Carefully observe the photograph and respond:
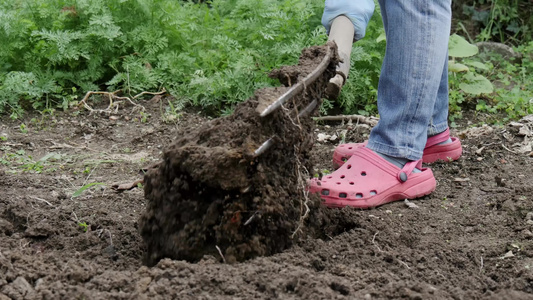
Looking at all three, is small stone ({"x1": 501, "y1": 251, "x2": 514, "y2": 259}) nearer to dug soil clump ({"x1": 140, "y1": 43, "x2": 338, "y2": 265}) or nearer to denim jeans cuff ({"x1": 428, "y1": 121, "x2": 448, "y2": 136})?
dug soil clump ({"x1": 140, "y1": 43, "x2": 338, "y2": 265})

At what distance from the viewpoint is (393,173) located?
2.88 metres

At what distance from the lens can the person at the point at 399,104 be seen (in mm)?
2730

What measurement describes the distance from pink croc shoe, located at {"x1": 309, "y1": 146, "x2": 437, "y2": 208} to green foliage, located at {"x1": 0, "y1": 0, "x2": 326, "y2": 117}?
1.46 m

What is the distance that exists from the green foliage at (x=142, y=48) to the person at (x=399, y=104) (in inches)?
54.9

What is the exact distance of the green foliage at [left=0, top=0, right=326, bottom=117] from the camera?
4.34m

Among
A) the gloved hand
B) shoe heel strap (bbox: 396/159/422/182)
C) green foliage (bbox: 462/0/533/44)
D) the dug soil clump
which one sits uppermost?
the gloved hand

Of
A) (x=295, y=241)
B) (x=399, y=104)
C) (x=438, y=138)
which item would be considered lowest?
(x=438, y=138)

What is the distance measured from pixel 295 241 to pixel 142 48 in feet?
9.60

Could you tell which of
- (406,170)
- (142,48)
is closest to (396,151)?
(406,170)

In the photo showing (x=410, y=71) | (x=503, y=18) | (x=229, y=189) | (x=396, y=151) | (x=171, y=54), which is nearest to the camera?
(x=229, y=189)

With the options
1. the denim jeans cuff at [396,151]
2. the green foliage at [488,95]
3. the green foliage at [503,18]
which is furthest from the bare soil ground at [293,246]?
the green foliage at [503,18]

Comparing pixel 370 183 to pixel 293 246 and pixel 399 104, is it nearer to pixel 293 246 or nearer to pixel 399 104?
pixel 399 104

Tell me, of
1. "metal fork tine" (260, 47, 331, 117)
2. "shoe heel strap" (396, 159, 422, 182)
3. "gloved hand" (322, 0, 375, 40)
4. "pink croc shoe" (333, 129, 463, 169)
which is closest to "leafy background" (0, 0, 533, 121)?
"pink croc shoe" (333, 129, 463, 169)

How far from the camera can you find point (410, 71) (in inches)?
109
